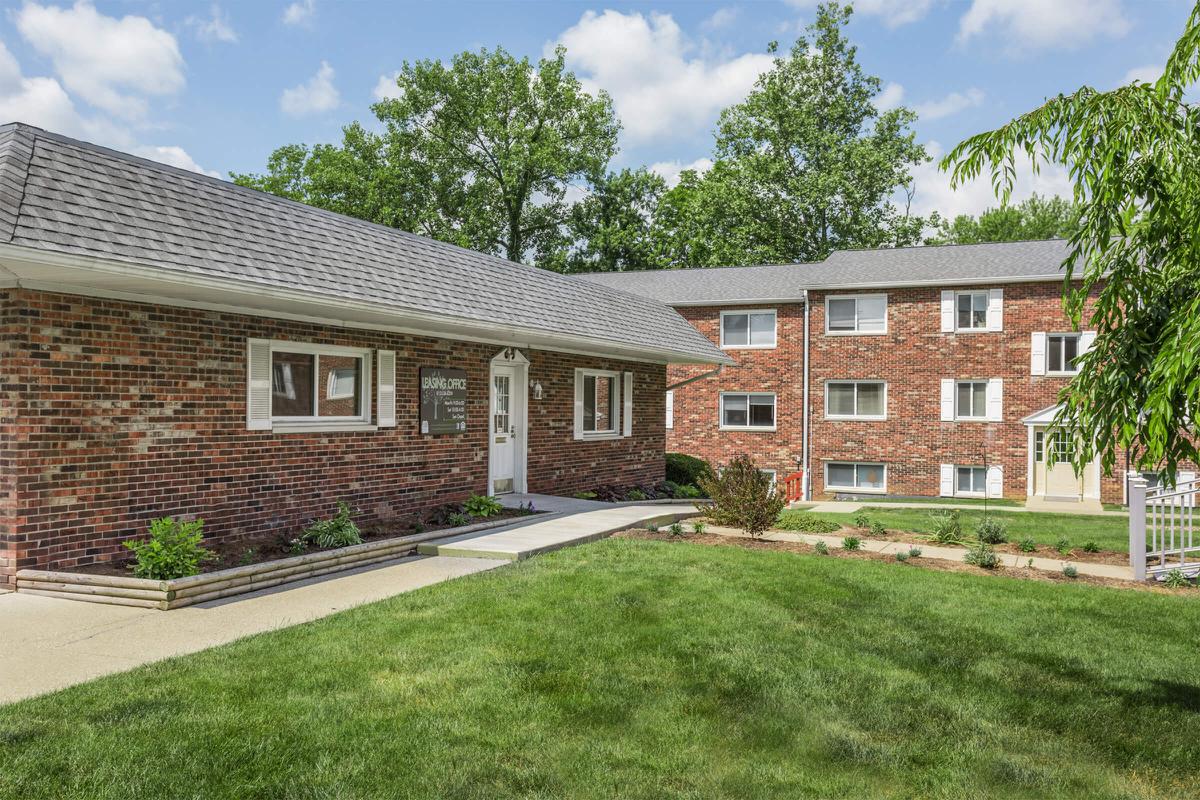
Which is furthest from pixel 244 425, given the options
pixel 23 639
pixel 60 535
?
pixel 23 639

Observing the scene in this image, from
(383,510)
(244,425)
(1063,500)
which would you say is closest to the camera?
(244,425)

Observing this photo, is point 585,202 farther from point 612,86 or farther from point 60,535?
point 60,535

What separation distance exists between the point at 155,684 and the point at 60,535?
3.62 m

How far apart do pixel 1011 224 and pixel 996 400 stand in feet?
104

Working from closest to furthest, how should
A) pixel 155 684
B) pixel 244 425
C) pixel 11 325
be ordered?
pixel 155 684 < pixel 11 325 < pixel 244 425

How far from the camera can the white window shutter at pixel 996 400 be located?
87.2 feet

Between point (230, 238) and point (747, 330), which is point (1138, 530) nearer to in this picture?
point (230, 238)

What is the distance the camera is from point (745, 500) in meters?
12.5

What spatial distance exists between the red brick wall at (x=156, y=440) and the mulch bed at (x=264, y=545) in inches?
5.5

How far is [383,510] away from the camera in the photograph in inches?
474

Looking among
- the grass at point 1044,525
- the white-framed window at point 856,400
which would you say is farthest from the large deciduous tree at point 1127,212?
the white-framed window at point 856,400

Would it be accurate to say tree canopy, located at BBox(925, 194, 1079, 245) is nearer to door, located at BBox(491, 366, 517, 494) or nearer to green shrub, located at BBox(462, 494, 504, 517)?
door, located at BBox(491, 366, 517, 494)

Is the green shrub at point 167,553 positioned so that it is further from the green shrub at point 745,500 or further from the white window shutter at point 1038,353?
the white window shutter at point 1038,353

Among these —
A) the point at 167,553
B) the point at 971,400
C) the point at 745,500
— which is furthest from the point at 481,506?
the point at 971,400
